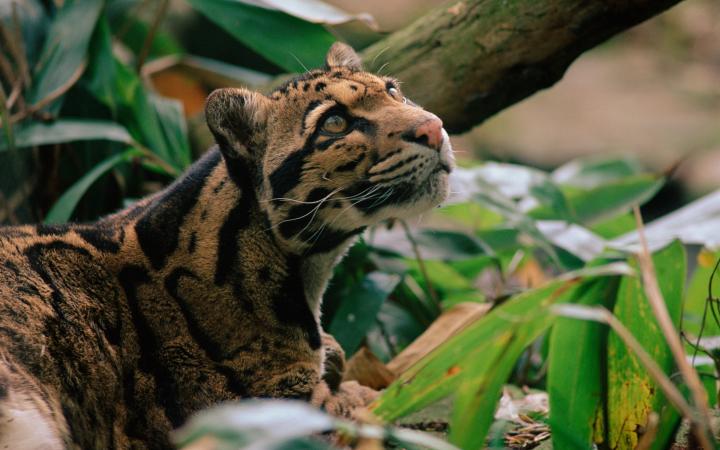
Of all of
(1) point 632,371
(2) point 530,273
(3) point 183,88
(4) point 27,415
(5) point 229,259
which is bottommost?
(4) point 27,415

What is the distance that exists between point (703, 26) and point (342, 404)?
1535 cm

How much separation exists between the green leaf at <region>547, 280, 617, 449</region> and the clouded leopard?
1.07 m

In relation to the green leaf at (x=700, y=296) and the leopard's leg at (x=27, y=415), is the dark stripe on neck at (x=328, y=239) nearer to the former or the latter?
the leopard's leg at (x=27, y=415)

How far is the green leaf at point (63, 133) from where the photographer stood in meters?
6.43

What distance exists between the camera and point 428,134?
4.26 meters

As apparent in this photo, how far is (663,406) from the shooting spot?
3.76 m

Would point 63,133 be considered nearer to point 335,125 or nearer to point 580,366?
point 335,125

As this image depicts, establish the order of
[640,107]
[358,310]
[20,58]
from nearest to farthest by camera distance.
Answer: [358,310]
[20,58]
[640,107]

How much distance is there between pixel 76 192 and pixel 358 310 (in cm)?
235

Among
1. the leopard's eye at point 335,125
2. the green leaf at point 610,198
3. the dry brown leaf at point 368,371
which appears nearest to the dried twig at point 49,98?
the leopard's eye at point 335,125

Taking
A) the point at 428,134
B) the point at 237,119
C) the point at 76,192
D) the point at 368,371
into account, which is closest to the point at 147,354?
the point at 237,119

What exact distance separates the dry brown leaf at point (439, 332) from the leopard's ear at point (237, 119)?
1907mm

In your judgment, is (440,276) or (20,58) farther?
(440,276)

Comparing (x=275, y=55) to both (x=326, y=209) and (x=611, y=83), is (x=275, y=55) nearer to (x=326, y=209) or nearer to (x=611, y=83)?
(x=326, y=209)
